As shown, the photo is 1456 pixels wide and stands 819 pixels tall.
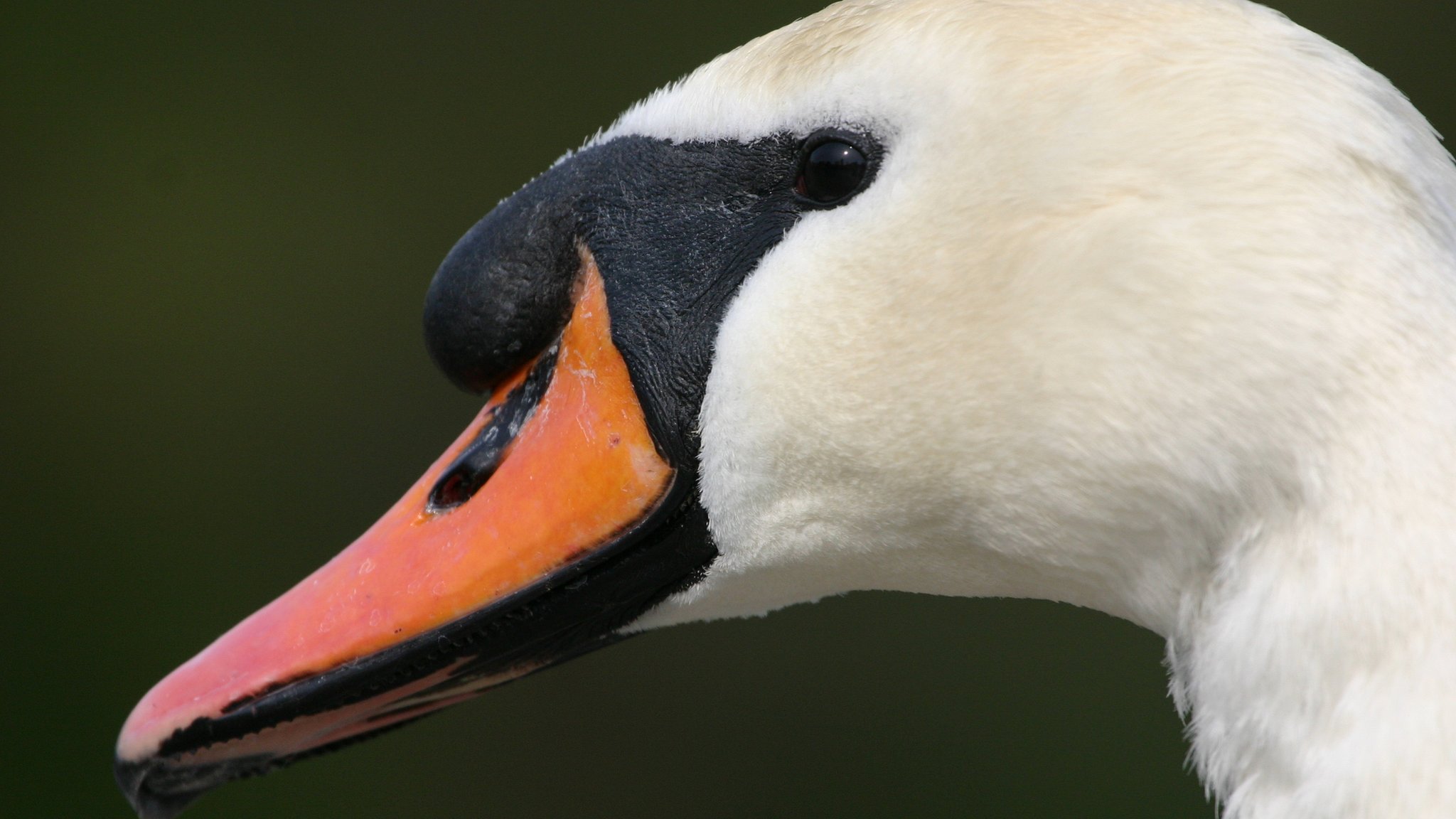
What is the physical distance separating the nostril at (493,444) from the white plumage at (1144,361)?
173 mm

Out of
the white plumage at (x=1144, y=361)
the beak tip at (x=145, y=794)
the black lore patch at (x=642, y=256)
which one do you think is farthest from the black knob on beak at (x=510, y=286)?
the beak tip at (x=145, y=794)

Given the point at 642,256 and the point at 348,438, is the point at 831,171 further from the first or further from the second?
the point at 348,438

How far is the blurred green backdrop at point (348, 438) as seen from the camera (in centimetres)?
472

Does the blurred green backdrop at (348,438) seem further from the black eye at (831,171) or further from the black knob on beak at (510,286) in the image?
the black eye at (831,171)

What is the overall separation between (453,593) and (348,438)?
3.77 m

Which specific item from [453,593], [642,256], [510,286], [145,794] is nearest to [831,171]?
[642,256]

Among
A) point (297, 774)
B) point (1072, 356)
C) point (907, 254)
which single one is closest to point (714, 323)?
point (907, 254)

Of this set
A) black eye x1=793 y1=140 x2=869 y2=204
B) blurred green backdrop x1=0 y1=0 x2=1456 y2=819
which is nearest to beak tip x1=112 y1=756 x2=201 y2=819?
black eye x1=793 y1=140 x2=869 y2=204

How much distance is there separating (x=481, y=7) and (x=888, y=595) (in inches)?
86.2

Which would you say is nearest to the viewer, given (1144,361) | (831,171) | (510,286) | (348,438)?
(1144,361)

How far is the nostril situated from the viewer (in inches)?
58.6

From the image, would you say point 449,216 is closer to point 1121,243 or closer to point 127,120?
point 127,120

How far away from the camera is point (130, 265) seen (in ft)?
16.9

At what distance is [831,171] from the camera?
1.36m
